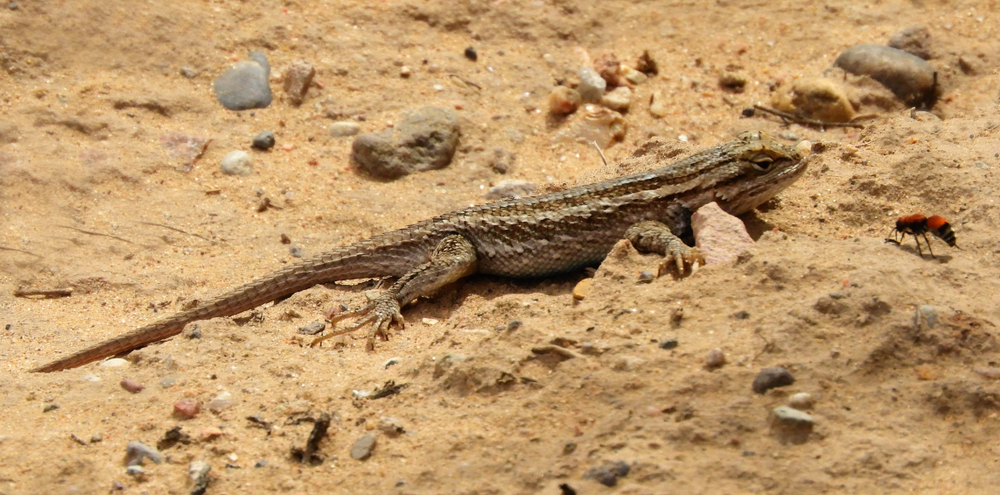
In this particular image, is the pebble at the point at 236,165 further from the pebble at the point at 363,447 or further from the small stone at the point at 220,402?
the pebble at the point at 363,447

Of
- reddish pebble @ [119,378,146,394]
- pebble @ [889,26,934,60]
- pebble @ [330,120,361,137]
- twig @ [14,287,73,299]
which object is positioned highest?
pebble @ [889,26,934,60]

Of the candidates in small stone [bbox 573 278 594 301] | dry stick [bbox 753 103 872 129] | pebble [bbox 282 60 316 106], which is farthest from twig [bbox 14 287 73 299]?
dry stick [bbox 753 103 872 129]

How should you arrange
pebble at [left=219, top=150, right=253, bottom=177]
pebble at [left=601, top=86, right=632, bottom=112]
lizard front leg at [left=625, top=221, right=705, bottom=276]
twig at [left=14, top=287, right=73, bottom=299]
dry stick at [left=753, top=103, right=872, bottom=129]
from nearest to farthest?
1. lizard front leg at [left=625, top=221, right=705, bottom=276]
2. twig at [left=14, top=287, right=73, bottom=299]
3. pebble at [left=219, top=150, right=253, bottom=177]
4. dry stick at [left=753, top=103, right=872, bottom=129]
5. pebble at [left=601, top=86, right=632, bottom=112]

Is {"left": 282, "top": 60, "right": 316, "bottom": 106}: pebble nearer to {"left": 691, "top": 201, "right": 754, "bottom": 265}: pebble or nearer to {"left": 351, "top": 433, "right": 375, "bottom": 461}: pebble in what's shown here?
{"left": 691, "top": 201, "right": 754, "bottom": 265}: pebble

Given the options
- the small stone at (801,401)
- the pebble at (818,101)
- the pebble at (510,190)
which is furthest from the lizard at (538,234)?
the pebble at (818,101)

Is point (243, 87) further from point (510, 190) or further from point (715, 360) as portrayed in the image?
point (715, 360)
